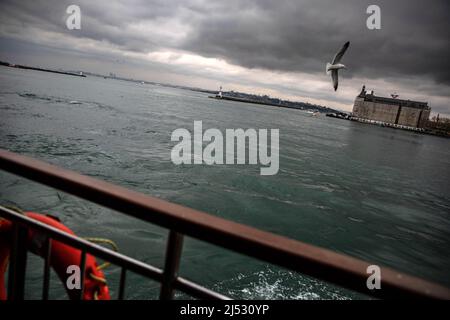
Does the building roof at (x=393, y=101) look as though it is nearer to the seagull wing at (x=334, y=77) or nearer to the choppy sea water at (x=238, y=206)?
the choppy sea water at (x=238, y=206)

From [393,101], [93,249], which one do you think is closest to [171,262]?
[93,249]

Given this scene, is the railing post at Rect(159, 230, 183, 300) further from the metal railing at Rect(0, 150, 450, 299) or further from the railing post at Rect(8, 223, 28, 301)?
the railing post at Rect(8, 223, 28, 301)

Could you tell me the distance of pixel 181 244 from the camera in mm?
1537

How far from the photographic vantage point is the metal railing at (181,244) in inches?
46.8

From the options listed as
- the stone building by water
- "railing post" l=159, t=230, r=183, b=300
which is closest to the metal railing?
"railing post" l=159, t=230, r=183, b=300

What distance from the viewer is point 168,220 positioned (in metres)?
1.46

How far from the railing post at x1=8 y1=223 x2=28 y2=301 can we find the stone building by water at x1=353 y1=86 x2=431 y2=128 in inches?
7322

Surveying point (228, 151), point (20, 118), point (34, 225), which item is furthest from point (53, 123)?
point (34, 225)

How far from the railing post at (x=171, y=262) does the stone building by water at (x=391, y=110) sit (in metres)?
186
